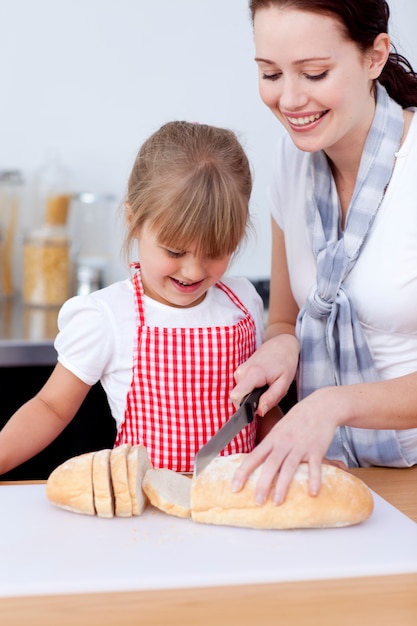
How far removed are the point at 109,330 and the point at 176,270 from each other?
0.43 ft

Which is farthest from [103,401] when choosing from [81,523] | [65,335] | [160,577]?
[160,577]

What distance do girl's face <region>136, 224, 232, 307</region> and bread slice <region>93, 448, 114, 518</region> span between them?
0.30 metres

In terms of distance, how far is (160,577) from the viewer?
2.65 ft

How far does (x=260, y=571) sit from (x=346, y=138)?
2.27 ft

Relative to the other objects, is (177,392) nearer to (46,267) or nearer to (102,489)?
(102,489)

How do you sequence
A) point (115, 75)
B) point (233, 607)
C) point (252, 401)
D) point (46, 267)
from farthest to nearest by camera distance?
point (115, 75) < point (46, 267) < point (252, 401) < point (233, 607)

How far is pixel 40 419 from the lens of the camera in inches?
45.5

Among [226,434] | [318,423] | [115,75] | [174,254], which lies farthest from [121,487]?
[115,75]

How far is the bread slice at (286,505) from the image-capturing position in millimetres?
921

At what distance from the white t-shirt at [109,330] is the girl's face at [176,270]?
0.03 meters

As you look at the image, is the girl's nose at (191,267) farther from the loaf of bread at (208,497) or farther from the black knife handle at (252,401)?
the loaf of bread at (208,497)

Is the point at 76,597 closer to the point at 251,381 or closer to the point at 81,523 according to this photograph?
the point at 81,523

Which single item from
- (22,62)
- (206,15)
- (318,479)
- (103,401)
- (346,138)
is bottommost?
(103,401)

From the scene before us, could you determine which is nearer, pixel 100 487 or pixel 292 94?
pixel 100 487
